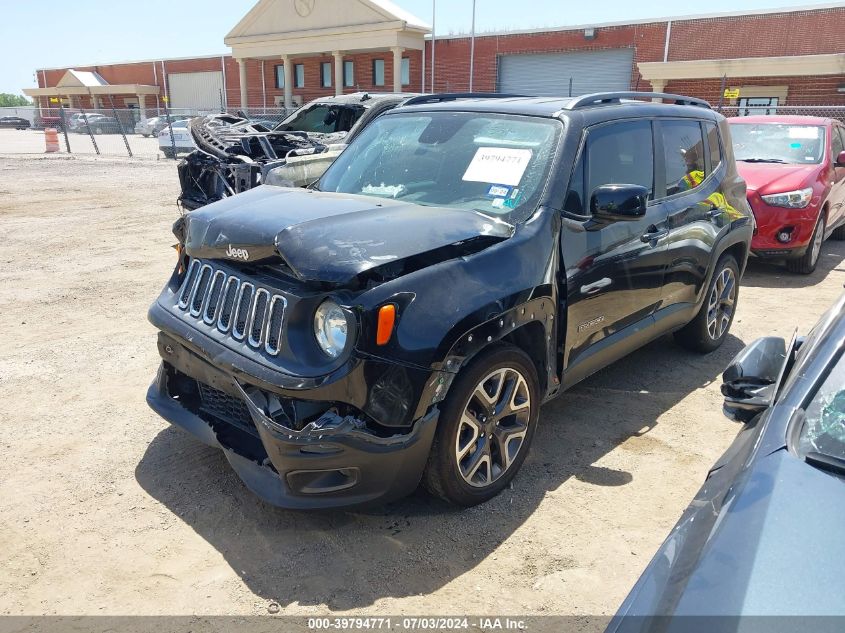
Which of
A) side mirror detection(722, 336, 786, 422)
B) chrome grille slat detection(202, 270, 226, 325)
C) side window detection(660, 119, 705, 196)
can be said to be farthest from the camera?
side window detection(660, 119, 705, 196)

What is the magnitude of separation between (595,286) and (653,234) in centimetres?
76

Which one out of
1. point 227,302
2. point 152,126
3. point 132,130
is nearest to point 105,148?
point 152,126

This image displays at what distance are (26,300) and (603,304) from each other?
560 centimetres

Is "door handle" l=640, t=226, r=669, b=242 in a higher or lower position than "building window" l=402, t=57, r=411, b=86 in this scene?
lower

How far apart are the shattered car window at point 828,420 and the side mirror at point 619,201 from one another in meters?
1.62

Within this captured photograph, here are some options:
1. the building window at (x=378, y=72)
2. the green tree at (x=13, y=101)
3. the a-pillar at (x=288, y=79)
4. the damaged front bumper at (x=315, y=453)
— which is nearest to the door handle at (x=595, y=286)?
the damaged front bumper at (x=315, y=453)

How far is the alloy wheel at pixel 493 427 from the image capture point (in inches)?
121

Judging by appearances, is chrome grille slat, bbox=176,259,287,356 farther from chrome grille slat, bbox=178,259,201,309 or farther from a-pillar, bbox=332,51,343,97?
a-pillar, bbox=332,51,343,97

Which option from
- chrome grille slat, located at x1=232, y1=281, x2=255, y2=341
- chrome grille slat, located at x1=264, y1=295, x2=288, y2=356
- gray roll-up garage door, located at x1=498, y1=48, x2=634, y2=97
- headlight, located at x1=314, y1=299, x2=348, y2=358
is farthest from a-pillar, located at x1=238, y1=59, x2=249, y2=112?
headlight, located at x1=314, y1=299, x2=348, y2=358

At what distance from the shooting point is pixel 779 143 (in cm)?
878

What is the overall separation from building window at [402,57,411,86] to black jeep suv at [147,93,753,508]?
3956 cm

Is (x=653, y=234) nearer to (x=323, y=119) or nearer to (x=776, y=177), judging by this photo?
(x=776, y=177)

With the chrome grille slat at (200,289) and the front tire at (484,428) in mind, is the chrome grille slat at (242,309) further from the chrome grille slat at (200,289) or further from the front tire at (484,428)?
the front tire at (484,428)

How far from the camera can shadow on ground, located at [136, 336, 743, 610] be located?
2.75 metres
